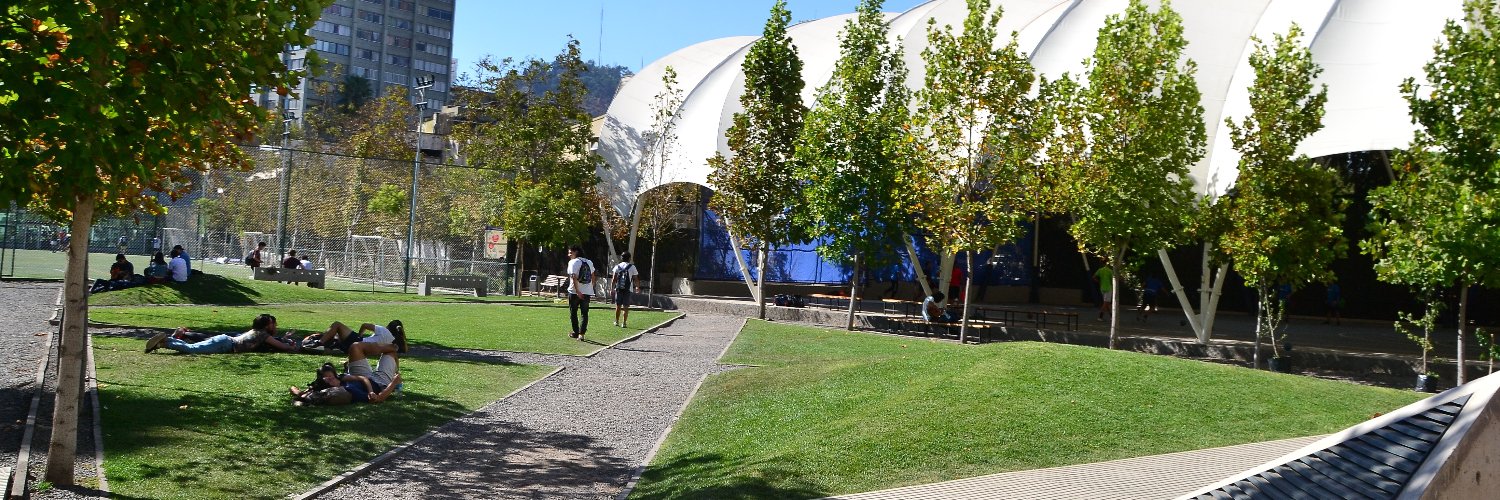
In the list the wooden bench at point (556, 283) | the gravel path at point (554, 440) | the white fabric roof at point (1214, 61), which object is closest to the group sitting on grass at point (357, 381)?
the gravel path at point (554, 440)

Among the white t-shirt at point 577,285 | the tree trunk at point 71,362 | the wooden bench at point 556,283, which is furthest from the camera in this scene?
the wooden bench at point 556,283

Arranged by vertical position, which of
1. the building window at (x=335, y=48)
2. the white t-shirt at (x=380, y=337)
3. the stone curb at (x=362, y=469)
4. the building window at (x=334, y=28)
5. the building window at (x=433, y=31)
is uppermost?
the building window at (x=433, y=31)

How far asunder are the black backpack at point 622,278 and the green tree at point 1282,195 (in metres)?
10.6

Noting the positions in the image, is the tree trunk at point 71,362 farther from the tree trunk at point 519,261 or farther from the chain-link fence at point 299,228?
the tree trunk at point 519,261

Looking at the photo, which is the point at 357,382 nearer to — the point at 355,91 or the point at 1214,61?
the point at 1214,61

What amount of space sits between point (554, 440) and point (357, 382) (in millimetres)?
2429

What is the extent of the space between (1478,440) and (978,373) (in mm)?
7524

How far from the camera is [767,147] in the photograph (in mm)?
28062

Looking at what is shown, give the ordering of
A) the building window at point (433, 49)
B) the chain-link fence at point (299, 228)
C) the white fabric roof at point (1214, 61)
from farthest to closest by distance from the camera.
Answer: the building window at point (433, 49)
the chain-link fence at point (299, 228)
the white fabric roof at point (1214, 61)

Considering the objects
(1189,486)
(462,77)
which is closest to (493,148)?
(462,77)

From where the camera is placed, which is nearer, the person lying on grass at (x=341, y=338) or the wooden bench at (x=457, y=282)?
the person lying on grass at (x=341, y=338)

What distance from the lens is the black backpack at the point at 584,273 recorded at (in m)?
18.7

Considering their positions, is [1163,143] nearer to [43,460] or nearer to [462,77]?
[43,460]

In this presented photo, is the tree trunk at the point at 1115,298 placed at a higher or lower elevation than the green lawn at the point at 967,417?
higher
